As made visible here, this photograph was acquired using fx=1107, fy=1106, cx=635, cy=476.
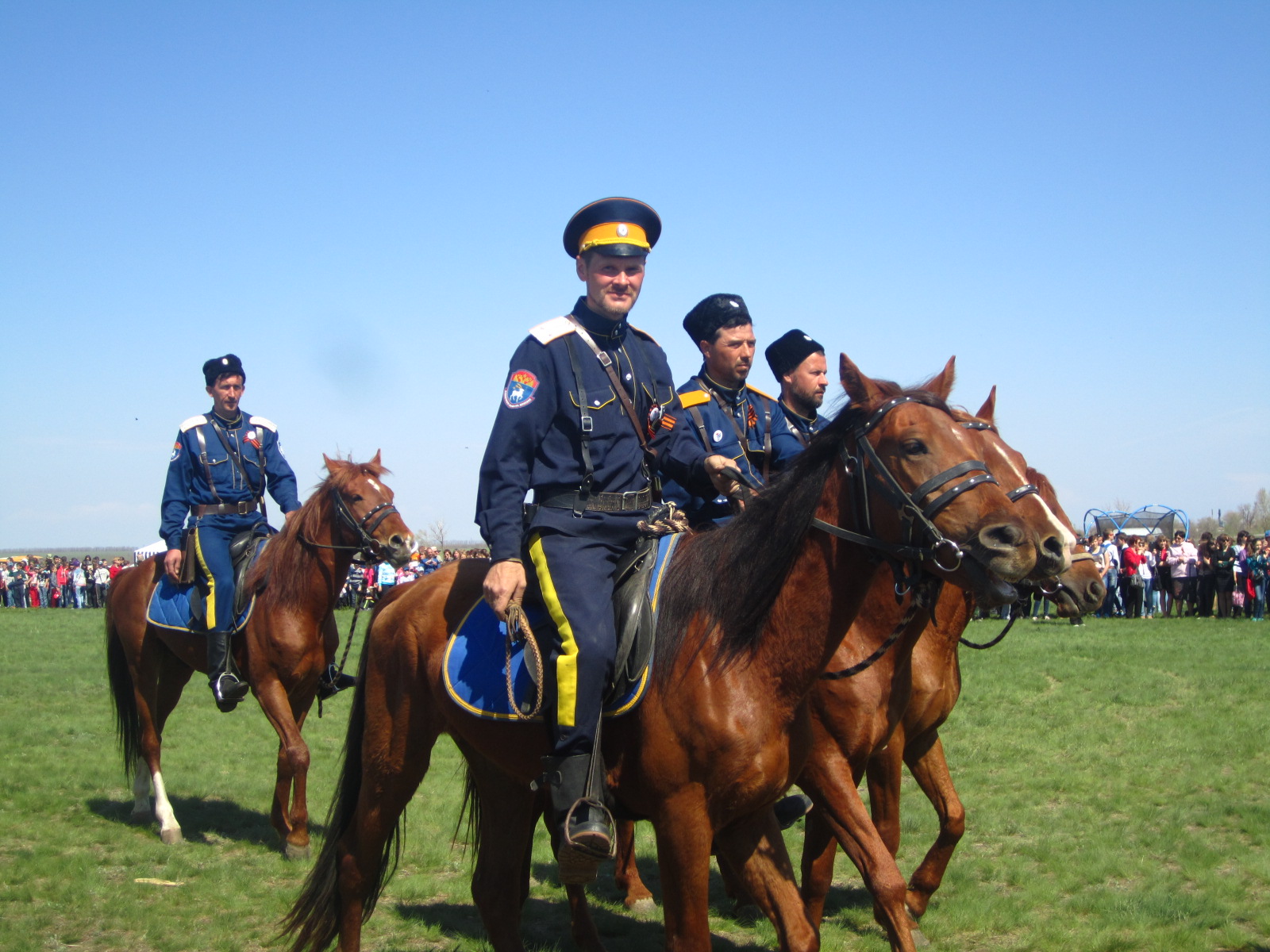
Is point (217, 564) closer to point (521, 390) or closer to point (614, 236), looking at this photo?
point (521, 390)

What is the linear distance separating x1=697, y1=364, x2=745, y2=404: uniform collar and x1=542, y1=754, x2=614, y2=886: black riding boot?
2796mm

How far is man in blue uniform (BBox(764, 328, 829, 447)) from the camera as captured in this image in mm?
7199

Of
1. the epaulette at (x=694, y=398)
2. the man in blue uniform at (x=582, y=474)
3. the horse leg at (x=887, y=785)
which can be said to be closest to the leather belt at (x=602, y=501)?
the man in blue uniform at (x=582, y=474)

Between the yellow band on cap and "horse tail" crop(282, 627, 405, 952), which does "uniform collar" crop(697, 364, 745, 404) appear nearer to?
the yellow band on cap

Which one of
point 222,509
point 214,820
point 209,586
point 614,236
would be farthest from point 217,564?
point 614,236

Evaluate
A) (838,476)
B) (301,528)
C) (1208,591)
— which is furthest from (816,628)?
(1208,591)

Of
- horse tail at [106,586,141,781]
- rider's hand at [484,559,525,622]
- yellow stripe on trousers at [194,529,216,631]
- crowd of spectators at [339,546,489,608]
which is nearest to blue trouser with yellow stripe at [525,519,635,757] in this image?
rider's hand at [484,559,525,622]

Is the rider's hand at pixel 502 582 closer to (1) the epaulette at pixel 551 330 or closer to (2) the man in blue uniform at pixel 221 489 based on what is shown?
(1) the epaulette at pixel 551 330

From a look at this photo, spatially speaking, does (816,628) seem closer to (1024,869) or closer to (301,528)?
(1024,869)

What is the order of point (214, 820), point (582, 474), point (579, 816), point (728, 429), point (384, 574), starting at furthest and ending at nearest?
point (384, 574) → point (214, 820) → point (728, 429) → point (582, 474) → point (579, 816)

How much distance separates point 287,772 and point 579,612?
16.6 ft

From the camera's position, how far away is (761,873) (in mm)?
4234

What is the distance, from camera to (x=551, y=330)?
4441 mm

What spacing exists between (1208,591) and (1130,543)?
2.12m
